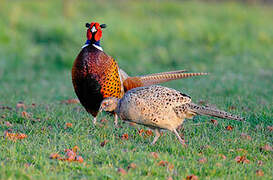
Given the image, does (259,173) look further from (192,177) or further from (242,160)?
(192,177)

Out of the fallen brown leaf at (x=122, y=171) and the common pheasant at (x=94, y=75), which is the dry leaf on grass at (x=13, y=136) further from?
the fallen brown leaf at (x=122, y=171)

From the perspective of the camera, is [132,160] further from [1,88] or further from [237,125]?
[1,88]

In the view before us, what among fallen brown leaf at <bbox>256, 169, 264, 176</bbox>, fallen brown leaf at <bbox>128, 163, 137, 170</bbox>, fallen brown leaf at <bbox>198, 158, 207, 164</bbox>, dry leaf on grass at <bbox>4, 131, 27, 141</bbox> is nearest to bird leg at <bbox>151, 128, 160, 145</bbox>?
fallen brown leaf at <bbox>198, 158, 207, 164</bbox>

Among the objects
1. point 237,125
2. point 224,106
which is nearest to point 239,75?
point 224,106

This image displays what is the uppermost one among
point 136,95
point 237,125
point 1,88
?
point 136,95

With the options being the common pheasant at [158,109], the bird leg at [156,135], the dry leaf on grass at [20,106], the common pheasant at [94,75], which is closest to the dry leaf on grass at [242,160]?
the common pheasant at [158,109]

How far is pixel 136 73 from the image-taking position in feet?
34.3

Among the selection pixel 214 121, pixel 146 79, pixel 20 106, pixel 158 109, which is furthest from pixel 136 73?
pixel 158 109

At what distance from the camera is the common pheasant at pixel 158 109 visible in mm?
4527

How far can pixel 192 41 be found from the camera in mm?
13141

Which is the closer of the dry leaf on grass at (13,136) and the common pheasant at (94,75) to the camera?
the dry leaf on grass at (13,136)

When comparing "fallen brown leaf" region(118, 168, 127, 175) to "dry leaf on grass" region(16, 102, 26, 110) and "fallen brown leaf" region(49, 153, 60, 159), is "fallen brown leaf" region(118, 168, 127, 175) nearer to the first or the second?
"fallen brown leaf" region(49, 153, 60, 159)

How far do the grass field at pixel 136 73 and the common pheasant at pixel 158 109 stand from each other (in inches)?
9.3

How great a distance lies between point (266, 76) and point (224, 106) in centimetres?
350
